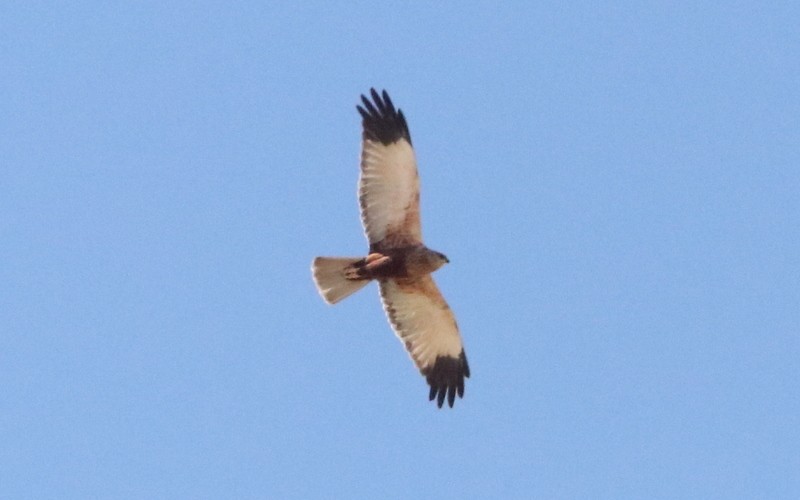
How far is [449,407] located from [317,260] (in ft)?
7.90

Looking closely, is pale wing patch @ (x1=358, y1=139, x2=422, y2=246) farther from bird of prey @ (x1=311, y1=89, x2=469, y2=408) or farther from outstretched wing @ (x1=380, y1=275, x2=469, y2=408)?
outstretched wing @ (x1=380, y1=275, x2=469, y2=408)

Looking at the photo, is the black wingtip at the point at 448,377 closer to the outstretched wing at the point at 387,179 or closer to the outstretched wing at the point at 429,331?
the outstretched wing at the point at 429,331

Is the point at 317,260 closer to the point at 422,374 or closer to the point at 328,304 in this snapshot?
the point at 328,304

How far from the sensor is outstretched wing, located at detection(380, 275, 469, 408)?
67.4ft

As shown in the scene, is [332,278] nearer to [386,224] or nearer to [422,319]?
[386,224]

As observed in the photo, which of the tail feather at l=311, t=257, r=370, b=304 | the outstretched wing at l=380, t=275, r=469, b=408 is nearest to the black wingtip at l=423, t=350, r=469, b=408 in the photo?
the outstretched wing at l=380, t=275, r=469, b=408

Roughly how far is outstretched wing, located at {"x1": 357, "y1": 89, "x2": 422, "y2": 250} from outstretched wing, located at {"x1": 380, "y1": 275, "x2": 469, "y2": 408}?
509 millimetres

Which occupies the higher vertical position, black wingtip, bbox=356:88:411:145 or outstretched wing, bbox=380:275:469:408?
black wingtip, bbox=356:88:411:145

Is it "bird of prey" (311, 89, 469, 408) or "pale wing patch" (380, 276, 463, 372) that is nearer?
"bird of prey" (311, 89, 469, 408)

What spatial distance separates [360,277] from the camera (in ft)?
66.0

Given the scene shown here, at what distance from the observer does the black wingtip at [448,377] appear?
20984 mm

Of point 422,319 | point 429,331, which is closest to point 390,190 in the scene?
point 422,319

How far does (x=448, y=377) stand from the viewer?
2106 centimetres

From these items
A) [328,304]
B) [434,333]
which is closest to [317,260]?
[328,304]
